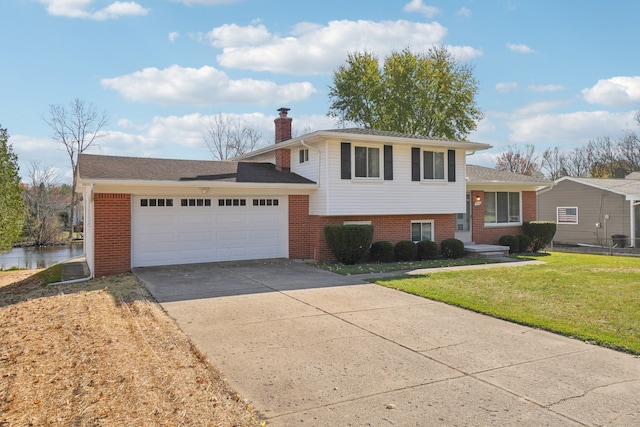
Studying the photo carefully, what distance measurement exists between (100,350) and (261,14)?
10870 mm

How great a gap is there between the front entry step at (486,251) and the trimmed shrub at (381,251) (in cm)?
352

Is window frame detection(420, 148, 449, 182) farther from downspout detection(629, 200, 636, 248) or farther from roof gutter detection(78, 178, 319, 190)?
downspout detection(629, 200, 636, 248)

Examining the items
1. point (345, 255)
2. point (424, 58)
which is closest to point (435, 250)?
point (345, 255)

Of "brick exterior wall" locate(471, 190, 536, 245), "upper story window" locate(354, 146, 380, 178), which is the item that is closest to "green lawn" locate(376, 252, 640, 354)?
"upper story window" locate(354, 146, 380, 178)

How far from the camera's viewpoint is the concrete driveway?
13.4 feet

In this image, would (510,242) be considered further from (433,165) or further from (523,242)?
(433,165)

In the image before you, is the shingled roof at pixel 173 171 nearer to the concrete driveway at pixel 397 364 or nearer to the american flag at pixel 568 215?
the concrete driveway at pixel 397 364

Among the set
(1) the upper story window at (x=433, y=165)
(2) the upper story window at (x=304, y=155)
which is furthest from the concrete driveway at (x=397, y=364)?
(1) the upper story window at (x=433, y=165)

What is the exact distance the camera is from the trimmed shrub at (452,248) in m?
16.1

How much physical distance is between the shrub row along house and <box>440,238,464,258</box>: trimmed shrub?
0.62 meters

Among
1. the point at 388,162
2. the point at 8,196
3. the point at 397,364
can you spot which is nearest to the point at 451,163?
the point at 388,162

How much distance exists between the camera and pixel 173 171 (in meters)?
14.1

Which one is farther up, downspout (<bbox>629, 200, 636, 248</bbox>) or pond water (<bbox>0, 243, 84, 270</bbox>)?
downspout (<bbox>629, 200, 636, 248</bbox>)

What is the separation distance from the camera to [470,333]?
21.9 ft
